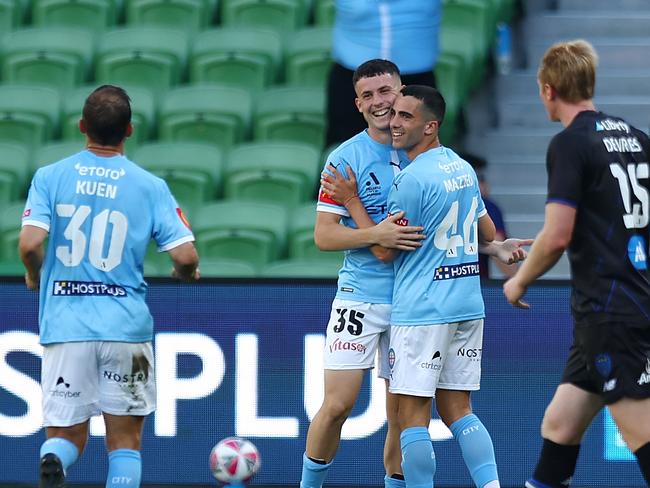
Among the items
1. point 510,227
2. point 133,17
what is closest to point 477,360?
point 510,227

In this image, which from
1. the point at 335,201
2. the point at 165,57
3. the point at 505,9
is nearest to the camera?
the point at 335,201

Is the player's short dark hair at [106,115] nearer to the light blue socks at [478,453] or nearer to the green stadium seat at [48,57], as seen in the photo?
the light blue socks at [478,453]

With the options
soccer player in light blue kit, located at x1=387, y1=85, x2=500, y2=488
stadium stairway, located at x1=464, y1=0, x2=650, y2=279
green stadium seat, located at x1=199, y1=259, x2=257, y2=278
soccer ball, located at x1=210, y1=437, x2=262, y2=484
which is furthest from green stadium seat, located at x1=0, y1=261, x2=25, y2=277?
stadium stairway, located at x1=464, y1=0, x2=650, y2=279

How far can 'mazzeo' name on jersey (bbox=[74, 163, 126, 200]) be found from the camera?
20.2 ft

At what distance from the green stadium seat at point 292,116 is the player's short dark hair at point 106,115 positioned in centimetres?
466

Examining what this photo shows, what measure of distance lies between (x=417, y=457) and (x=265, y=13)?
6.28m

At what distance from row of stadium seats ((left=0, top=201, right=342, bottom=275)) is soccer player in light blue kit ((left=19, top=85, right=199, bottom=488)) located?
323cm

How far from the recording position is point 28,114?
36.0ft

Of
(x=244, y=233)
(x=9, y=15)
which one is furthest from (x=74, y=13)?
(x=244, y=233)

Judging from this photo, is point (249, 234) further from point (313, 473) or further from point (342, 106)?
point (313, 473)

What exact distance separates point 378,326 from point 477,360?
18.3 inches

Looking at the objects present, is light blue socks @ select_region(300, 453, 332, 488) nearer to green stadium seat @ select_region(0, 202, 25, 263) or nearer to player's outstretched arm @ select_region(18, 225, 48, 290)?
player's outstretched arm @ select_region(18, 225, 48, 290)

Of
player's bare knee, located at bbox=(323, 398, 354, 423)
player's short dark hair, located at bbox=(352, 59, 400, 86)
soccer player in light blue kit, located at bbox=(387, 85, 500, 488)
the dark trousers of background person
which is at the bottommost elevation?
player's bare knee, located at bbox=(323, 398, 354, 423)

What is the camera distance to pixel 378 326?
6.64 m
